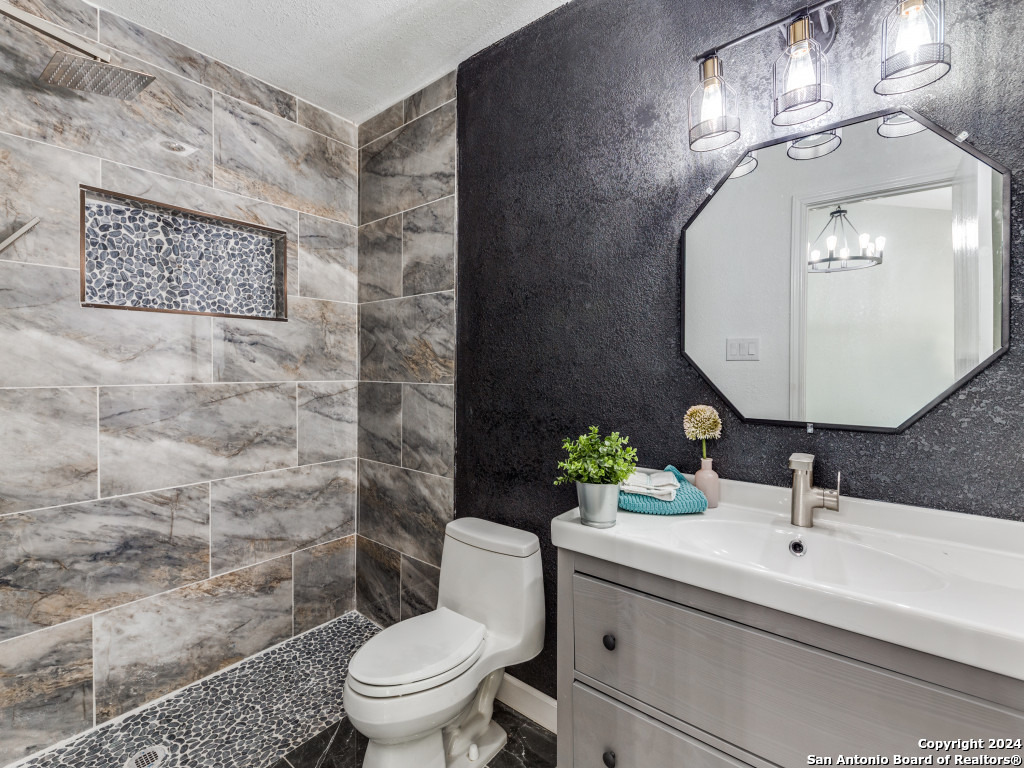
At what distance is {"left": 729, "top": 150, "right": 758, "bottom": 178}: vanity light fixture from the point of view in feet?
4.34

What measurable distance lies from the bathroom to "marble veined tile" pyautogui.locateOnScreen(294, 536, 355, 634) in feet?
0.06

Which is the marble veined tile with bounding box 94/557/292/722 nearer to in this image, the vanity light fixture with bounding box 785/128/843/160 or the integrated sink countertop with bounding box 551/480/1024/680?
the integrated sink countertop with bounding box 551/480/1024/680

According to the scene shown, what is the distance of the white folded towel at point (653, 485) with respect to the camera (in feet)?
4.26

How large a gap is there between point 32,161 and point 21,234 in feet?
0.88

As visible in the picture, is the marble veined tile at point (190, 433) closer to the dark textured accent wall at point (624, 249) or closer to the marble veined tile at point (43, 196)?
the marble veined tile at point (43, 196)

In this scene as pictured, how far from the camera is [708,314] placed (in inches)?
55.4

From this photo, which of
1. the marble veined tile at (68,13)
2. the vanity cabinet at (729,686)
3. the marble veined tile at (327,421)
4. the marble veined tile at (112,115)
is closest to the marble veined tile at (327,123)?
the marble veined tile at (112,115)

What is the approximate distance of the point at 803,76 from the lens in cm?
117

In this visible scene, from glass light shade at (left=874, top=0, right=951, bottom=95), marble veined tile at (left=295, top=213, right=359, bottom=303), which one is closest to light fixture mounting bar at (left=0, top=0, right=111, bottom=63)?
marble veined tile at (left=295, top=213, right=359, bottom=303)

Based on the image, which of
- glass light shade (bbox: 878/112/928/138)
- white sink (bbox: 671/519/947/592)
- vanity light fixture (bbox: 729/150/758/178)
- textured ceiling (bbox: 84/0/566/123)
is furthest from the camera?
textured ceiling (bbox: 84/0/566/123)

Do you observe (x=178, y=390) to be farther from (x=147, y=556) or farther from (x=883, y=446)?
(x=883, y=446)

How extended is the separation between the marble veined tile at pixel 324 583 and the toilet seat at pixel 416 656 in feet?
3.22

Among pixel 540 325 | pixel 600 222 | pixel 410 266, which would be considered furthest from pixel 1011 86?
pixel 410 266

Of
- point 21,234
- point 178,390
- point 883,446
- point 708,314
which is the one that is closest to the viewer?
point 883,446
